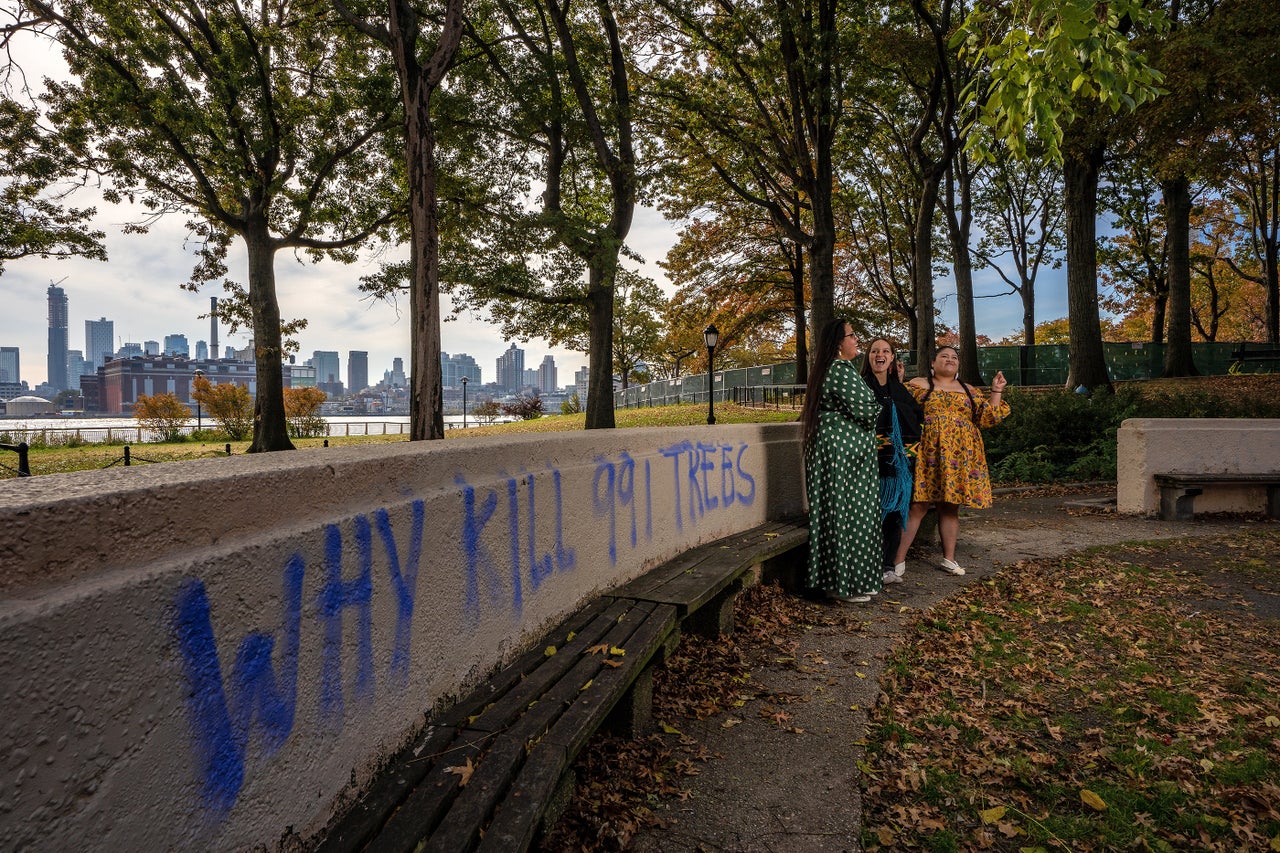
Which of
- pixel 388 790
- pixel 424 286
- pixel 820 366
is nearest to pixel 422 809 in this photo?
pixel 388 790

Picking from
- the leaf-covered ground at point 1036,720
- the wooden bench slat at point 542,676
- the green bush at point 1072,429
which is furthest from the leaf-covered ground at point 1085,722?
the green bush at point 1072,429

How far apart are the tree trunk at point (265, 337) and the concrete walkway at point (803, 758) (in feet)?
54.7

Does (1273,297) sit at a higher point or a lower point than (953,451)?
higher

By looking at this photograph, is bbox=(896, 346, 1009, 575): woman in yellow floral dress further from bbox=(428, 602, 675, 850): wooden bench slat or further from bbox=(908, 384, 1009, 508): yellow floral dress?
bbox=(428, 602, 675, 850): wooden bench slat

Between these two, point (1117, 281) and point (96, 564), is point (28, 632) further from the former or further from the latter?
point (1117, 281)

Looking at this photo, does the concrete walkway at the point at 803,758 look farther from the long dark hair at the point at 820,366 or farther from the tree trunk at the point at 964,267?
the tree trunk at the point at 964,267

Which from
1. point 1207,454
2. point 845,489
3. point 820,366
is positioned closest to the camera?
point 845,489

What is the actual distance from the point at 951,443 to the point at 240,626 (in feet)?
17.0

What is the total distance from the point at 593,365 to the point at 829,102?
7626mm

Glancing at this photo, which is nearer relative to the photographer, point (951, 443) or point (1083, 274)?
point (951, 443)

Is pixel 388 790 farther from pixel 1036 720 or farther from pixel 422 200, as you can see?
pixel 422 200

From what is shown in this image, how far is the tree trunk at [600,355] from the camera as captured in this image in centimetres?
1566

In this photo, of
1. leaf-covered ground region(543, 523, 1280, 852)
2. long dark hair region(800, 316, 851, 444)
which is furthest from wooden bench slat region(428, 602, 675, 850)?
long dark hair region(800, 316, 851, 444)

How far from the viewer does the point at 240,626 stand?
1.55m
